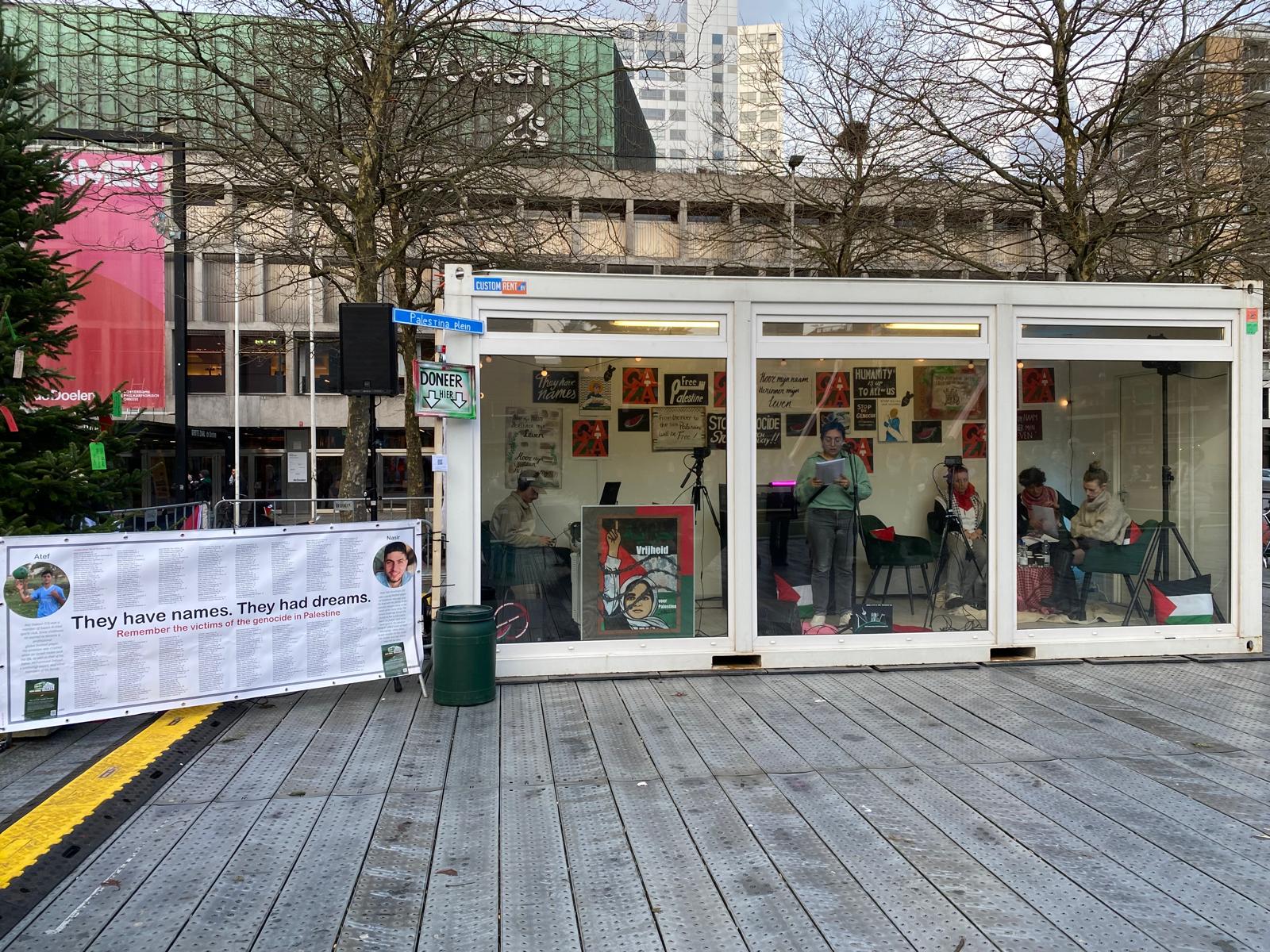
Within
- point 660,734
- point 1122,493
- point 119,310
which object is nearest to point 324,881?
point 660,734

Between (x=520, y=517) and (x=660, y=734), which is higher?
(x=520, y=517)

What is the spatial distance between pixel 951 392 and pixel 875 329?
40.9 inches

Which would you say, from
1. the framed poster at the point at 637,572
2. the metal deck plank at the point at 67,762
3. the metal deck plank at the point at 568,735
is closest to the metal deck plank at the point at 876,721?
the framed poster at the point at 637,572

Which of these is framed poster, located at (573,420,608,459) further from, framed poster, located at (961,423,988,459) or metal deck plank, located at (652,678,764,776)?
framed poster, located at (961,423,988,459)

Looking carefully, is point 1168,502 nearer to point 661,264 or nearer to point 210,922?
point 210,922

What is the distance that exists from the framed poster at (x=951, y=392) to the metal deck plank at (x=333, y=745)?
18.0 feet

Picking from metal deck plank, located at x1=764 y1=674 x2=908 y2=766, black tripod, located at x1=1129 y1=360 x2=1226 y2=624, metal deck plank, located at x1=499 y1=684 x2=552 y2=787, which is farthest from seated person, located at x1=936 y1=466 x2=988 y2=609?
metal deck plank, located at x1=499 y1=684 x2=552 y2=787

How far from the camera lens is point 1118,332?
7.55m

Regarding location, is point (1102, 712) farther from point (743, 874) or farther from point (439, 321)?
point (439, 321)

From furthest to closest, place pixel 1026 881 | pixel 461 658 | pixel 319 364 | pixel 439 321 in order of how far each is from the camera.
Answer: pixel 319 364
pixel 439 321
pixel 461 658
pixel 1026 881

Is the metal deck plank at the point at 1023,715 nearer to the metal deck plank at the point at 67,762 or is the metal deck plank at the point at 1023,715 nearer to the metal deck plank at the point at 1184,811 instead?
the metal deck plank at the point at 1184,811

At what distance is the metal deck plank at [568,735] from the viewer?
15.8 ft

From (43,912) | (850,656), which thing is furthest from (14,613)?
(850,656)

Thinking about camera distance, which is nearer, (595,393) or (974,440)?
(974,440)
